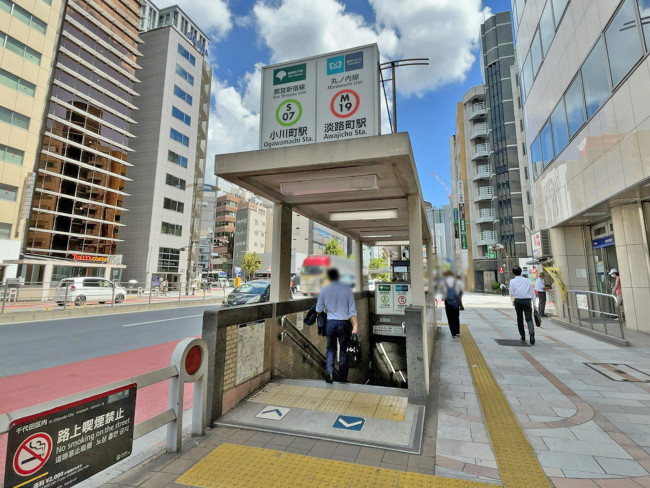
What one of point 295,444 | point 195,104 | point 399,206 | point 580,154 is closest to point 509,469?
point 295,444

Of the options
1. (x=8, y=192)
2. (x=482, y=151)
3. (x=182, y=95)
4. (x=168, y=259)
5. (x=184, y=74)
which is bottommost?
(x=168, y=259)

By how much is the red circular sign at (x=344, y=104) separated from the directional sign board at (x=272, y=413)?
3745 millimetres

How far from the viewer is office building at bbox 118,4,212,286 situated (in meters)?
34.8

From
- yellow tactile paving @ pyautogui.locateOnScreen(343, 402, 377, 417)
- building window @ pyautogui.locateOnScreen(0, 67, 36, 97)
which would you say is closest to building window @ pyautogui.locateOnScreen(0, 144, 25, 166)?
building window @ pyautogui.locateOnScreen(0, 67, 36, 97)

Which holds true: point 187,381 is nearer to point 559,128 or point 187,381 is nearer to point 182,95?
point 559,128

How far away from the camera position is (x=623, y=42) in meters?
7.61

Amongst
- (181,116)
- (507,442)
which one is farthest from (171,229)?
(507,442)

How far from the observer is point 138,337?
9.32 metres

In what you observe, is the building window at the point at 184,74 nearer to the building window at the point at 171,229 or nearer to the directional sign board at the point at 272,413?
the building window at the point at 171,229

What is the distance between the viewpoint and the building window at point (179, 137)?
123 feet

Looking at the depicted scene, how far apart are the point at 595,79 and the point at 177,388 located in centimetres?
1222

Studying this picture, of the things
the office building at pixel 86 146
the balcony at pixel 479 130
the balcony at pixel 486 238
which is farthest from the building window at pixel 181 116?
the balcony at pixel 486 238

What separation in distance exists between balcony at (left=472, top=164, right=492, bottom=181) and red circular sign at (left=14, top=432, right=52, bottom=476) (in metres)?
49.0

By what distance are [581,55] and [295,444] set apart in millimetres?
12792
